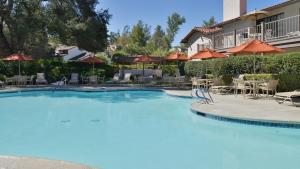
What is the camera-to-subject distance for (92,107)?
1694cm

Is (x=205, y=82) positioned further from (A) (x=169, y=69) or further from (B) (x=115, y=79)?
(A) (x=169, y=69)

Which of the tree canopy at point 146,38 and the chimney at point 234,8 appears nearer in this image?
the chimney at point 234,8

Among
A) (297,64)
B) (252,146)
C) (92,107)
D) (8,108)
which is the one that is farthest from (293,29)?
(8,108)

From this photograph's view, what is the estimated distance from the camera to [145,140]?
996cm

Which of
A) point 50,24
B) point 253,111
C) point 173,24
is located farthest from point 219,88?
point 173,24

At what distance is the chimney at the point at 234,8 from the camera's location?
3038 centimetres

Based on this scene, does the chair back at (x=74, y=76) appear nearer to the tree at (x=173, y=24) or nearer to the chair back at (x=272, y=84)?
the chair back at (x=272, y=84)

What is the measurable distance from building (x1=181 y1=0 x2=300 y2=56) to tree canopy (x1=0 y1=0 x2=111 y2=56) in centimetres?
943

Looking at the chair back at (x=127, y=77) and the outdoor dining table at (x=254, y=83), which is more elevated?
the chair back at (x=127, y=77)

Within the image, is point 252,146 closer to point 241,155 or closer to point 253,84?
point 241,155

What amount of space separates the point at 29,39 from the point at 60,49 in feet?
100.0

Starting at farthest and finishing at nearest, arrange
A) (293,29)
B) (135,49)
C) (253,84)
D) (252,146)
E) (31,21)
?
(135,49) < (31,21) < (293,29) < (253,84) < (252,146)

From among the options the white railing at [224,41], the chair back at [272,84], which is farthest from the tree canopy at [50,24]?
the chair back at [272,84]

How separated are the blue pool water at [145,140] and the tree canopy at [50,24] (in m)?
13.7
